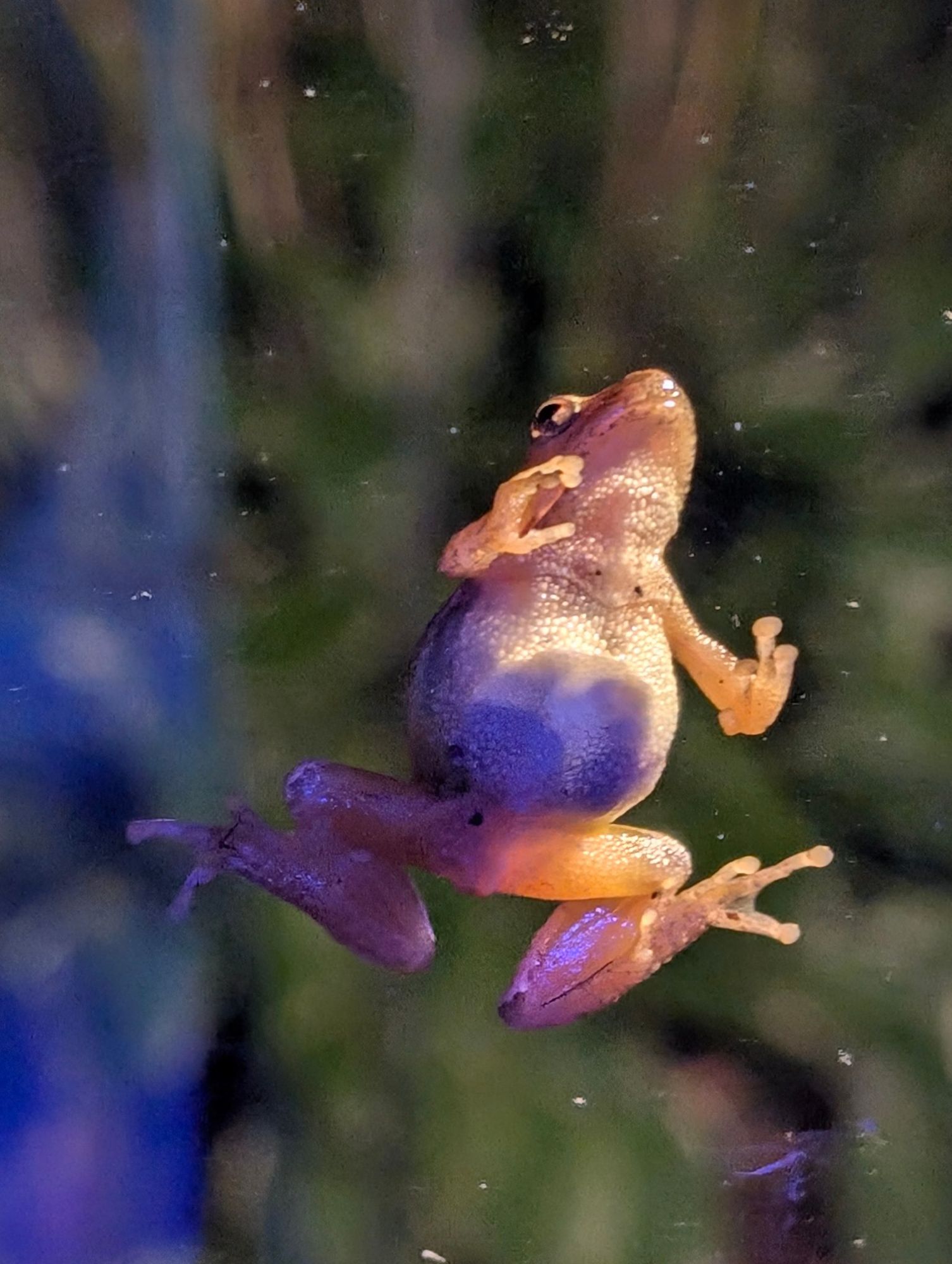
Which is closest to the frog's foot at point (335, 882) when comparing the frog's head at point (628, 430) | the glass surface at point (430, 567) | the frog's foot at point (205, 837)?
the frog's foot at point (205, 837)

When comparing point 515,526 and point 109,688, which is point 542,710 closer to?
point 515,526

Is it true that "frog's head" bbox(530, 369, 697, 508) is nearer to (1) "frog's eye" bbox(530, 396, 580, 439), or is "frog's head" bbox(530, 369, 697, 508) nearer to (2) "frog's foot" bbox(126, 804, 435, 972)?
(1) "frog's eye" bbox(530, 396, 580, 439)

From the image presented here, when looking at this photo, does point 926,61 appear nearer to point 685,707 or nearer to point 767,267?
point 767,267

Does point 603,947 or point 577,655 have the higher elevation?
point 577,655

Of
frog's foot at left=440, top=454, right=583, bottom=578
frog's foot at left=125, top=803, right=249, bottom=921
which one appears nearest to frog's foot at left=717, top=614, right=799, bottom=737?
frog's foot at left=440, top=454, right=583, bottom=578

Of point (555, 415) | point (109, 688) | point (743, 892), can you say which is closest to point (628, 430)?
point (555, 415)

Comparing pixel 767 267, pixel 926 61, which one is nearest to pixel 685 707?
pixel 767 267
